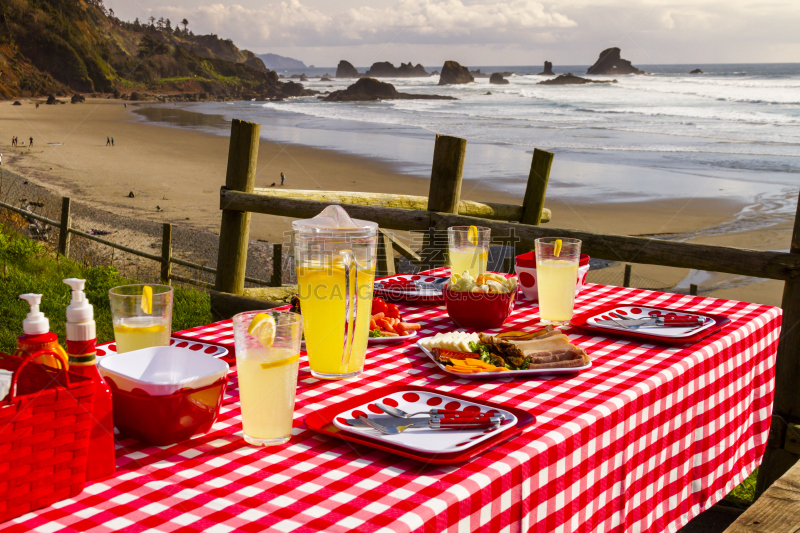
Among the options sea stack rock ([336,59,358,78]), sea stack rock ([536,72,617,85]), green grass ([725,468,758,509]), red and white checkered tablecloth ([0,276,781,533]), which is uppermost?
sea stack rock ([336,59,358,78])

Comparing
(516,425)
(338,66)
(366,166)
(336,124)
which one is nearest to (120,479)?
(516,425)

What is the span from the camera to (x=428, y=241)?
3793mm

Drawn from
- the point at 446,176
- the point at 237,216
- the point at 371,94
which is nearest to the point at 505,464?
the point at 446,176

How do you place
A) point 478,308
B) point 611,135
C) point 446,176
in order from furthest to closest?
1. point 611,135
2. point 446,176
3. point 478,308

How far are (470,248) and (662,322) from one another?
56 cm

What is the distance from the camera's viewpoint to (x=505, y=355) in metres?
1.41

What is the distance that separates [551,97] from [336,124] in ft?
35.6

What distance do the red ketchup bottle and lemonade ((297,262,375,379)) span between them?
0.46 metres

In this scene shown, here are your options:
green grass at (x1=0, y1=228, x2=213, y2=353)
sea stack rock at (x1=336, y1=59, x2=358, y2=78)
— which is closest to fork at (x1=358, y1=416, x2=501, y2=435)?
green grass at (x1=0, y1=228, x2=213, y2=353)

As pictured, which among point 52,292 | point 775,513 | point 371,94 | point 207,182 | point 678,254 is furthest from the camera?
point 371,94

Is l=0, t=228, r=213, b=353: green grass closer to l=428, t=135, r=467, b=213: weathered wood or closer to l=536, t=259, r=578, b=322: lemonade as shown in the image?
l=428, t=135, r=467, b=213: weathered wood

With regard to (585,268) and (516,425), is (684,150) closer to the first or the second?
(585,268)

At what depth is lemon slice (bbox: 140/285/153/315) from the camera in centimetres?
123

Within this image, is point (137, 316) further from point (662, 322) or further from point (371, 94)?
point (371, 94)
